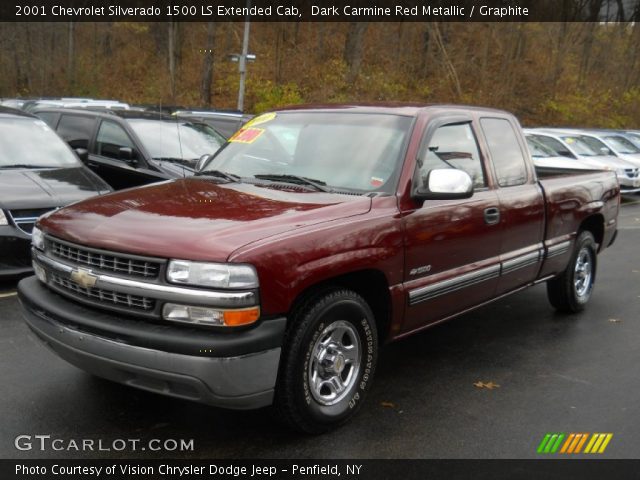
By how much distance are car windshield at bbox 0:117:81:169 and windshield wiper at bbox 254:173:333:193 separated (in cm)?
414

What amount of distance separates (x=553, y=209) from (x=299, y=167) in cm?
251

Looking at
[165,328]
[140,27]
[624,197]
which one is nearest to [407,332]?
[165,328]

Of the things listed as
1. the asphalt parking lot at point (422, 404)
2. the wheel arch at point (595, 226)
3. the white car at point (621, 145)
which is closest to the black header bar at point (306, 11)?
the white car at point (621, 145)

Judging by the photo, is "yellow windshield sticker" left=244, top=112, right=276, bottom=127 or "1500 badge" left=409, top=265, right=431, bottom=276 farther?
"yellow windshield sticker" left=244, top=112, right=276, bottom=127

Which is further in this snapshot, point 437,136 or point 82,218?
point 437,136

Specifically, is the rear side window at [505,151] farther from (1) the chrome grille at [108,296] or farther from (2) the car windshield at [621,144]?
(2) the car windshield at [621,144]

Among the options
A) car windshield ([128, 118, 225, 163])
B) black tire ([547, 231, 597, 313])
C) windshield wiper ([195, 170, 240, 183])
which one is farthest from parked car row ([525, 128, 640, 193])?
windshield wiper ([195, 170, 240, 183])

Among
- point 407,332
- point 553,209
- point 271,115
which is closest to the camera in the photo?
point 407,332

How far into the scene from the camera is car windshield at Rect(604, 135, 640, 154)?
19.1 m

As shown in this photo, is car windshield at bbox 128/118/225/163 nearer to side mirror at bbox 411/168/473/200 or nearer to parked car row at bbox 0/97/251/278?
parked car row at bbox 0/97/251/278

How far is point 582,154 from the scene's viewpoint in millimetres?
16938

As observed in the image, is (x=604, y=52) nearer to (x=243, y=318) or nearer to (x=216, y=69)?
(x=216, y=69)

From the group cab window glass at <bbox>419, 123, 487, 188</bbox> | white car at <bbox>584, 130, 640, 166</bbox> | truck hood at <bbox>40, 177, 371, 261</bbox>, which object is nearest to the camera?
truck hood at <bbox>40, 177, 371, 261</bbox>

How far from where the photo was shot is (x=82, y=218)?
147 inches
